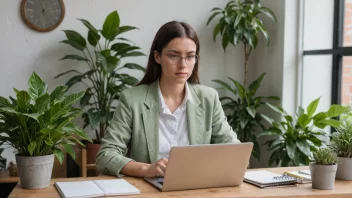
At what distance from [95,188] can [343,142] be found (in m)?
1.07

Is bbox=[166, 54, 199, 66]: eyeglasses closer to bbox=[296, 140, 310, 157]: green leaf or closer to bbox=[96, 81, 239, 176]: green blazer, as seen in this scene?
bbox=[96, 81, 239, 176]: green blazer

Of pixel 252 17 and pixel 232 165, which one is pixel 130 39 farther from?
pixel 232 165

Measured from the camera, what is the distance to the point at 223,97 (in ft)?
13.7

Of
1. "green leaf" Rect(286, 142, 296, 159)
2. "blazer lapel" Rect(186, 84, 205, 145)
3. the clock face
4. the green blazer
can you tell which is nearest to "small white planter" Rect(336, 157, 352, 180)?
the green blazer

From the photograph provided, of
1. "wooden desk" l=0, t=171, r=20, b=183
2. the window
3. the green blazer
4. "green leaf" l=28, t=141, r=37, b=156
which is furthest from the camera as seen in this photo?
"wooden desk" l=0, t=171, r=20, b=183

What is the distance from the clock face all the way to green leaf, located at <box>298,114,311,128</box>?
212 centimetres

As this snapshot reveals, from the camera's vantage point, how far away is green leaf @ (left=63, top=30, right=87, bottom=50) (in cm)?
378

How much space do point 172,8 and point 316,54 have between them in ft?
4.37

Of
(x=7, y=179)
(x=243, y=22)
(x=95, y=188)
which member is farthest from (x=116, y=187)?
(x=243, y=22)

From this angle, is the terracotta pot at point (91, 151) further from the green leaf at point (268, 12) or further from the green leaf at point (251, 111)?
the green leaf at point (268, 12)

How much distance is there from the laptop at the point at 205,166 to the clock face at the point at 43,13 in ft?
8.17

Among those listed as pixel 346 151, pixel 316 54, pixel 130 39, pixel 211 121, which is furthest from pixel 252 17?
pixel 346 151

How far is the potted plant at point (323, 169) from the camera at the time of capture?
187 cm

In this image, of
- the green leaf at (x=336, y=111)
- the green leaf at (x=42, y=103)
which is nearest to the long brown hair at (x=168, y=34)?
the green leaf at (x=42, y=103)
